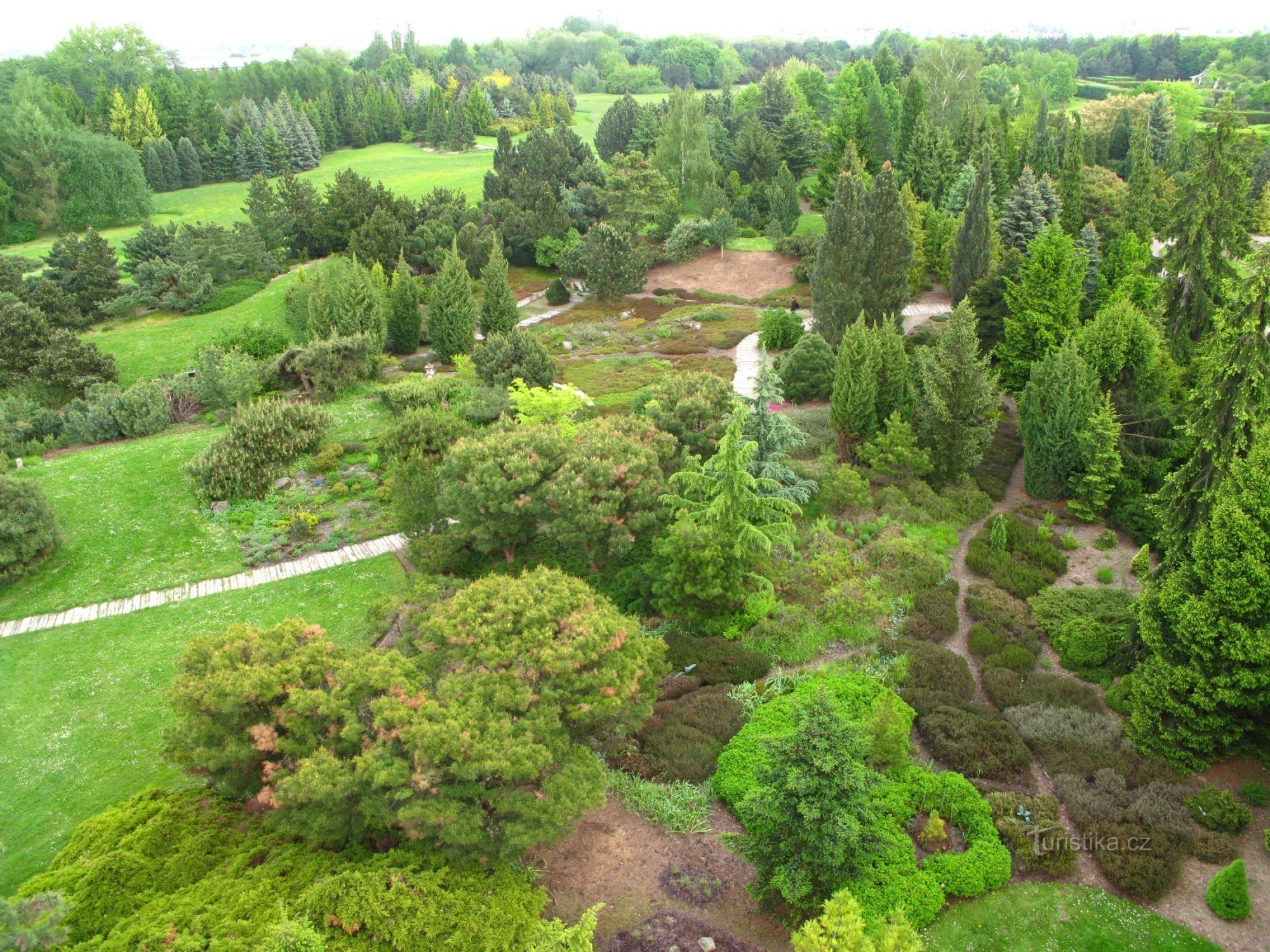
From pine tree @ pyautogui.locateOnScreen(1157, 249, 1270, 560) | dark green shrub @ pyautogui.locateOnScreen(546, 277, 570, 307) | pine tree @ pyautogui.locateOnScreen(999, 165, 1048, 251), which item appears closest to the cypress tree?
pine tree @ pyautogui.locateOnScreen(999, 165, 1048, 251)

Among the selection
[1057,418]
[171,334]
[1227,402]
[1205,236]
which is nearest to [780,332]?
[1057,418]

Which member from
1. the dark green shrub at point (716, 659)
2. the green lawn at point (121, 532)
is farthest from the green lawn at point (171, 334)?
the dark green shrub at point (716, 659)

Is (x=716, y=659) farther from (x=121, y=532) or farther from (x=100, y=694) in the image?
(x=121, y=532)

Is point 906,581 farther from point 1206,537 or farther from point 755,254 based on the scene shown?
point 755,254

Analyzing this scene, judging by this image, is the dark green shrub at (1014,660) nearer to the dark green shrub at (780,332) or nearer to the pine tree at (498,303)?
the dark green shrub at (780,332)

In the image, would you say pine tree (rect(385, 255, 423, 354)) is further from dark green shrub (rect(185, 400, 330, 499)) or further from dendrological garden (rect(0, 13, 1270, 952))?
dark green shrub (rect(185, 400, 330, 499))
